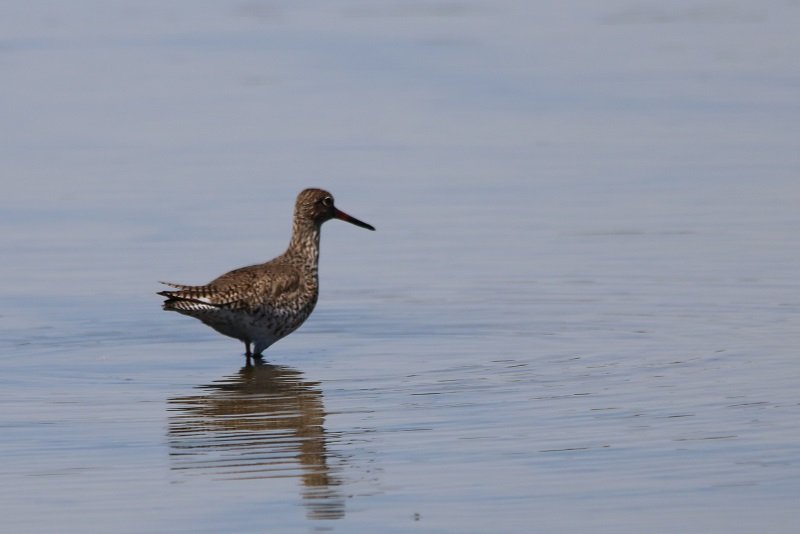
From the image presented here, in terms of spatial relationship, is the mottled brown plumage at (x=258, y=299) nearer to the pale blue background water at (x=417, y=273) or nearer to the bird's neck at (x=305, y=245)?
the bird's neck at (x=305, y=245)

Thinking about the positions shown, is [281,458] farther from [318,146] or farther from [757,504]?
[318,146]

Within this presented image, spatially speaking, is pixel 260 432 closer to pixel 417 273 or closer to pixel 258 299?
pixel 258 299

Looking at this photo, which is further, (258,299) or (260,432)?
(258,299)

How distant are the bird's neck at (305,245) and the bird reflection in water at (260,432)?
1.22 m

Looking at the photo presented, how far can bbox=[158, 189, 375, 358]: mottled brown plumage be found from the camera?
11506 mm

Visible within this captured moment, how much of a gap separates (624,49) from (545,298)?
37.0 feet

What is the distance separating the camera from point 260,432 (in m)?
9.36

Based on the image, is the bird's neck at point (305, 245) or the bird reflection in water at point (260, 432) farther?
the bird's neck at point (305, 245)

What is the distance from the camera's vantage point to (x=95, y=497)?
7.86 metres

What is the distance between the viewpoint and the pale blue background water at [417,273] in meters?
7.99

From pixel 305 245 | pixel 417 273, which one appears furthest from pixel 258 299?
pixel 417 273

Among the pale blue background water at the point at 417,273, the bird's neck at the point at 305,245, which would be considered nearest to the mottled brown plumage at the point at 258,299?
the bird's neck at the point at 305,245

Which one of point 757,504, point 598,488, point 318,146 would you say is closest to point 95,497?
point 598,488

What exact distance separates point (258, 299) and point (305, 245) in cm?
95
